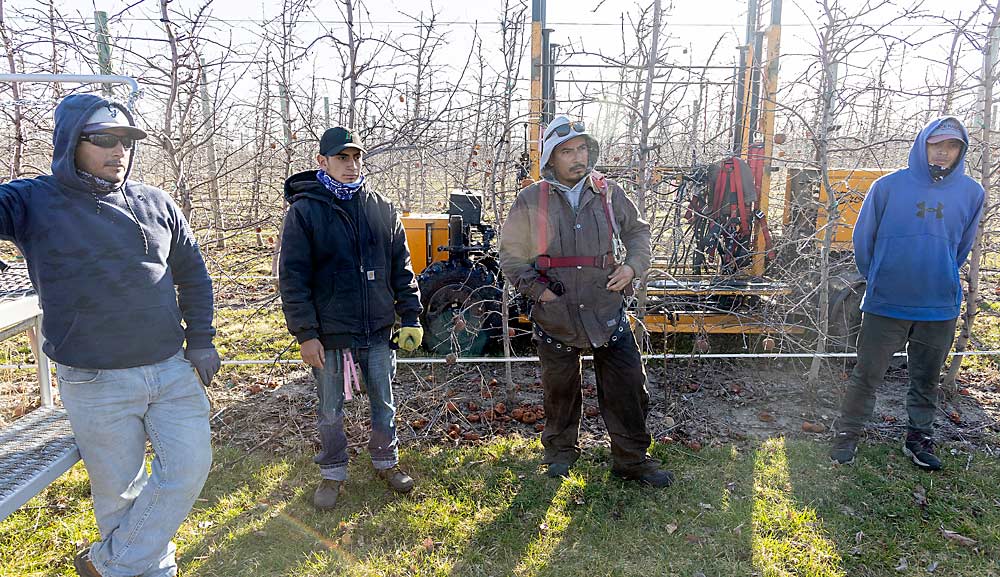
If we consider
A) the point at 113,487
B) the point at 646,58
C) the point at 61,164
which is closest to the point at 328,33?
the point at 646,58

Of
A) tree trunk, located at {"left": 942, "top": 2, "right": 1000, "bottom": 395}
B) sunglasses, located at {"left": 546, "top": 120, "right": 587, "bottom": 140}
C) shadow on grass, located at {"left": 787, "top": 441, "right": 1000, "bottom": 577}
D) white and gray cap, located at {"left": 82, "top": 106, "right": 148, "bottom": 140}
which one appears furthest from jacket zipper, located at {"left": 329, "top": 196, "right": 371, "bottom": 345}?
tree trunk, located at {"left": 942, "top": 2, "right": 1000, "bottom": 395}

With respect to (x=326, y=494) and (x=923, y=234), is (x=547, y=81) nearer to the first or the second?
(x=923, y=234)

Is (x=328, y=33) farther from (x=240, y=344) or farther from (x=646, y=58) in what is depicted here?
(x=240, y=344)

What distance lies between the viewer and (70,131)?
2.21 meters

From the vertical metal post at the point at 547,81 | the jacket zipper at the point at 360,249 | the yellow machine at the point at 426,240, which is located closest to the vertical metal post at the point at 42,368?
the jacket zipper at the point at 360,249

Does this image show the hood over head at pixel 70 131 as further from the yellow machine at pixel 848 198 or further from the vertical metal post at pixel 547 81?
the yellow machine at pixel 848 198

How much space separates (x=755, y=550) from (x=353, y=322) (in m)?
2.20

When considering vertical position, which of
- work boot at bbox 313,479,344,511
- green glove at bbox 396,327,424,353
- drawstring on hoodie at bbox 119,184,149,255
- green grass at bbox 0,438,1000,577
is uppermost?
drawstring on hoodie at bbox 119,184,149,255

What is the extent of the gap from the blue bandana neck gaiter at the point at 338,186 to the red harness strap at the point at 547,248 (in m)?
0.91

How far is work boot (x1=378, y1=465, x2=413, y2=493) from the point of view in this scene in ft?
11.5

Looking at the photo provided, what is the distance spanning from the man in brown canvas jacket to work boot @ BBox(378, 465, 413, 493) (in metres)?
0.99

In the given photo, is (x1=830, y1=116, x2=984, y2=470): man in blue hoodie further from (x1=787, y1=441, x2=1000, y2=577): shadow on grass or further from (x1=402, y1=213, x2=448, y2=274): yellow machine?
(x1=402, y1=213, x2=448, y2=274): yellow machine

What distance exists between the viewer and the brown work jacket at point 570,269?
329 centimetres

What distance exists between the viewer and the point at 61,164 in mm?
2223
